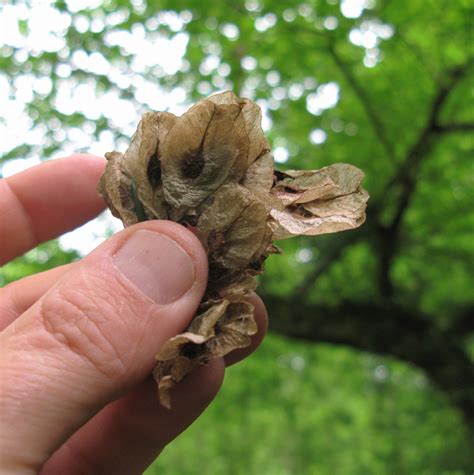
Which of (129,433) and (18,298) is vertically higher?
(18,298)

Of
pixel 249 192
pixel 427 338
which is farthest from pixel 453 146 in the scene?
pixel 249 192

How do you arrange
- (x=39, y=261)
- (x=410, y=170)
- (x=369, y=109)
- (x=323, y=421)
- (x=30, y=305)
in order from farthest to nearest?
1. (x=323, y=421)
2. (x=39, y=261)
3. (x=410, y=170)
4. (x=369, y=109)
5. (x=30, y=305)

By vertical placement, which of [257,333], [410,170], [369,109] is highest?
[257,333]

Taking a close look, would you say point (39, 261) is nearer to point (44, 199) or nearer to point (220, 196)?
point (44, 199)

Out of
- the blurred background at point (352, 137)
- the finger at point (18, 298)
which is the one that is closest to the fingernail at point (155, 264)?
the finger at point (18, 298)

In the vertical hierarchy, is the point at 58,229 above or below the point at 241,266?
below

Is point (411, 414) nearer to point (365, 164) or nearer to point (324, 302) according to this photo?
point (324, 302)

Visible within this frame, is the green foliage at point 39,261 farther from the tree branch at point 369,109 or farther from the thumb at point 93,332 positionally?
the thumb at point 93,332

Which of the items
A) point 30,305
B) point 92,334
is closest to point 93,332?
point 92,334
